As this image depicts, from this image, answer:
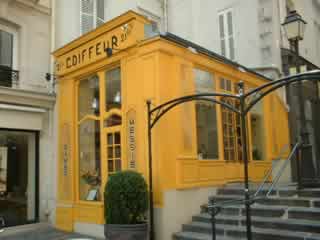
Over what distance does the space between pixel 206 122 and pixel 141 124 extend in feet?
5.90

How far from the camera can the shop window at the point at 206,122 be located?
26.1 ft

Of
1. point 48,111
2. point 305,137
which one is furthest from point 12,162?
point 305,137

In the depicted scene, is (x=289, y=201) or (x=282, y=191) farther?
(x=282, y=191)

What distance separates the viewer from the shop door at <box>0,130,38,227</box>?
8719 mm

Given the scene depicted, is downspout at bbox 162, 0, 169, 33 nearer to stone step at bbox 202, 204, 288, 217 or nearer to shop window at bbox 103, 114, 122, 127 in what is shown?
shop window at bbox 103, 114, 122, 127

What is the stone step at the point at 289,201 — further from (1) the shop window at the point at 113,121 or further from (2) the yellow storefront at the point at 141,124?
(1) the shop window at the point at 113,121

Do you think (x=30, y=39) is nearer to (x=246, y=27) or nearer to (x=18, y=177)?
(x=18, y=177)

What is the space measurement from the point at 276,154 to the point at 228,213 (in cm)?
395

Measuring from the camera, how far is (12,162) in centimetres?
895

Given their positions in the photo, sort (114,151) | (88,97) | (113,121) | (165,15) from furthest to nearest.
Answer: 1. (165,15)
2. (88,97)
3. (113,121)
4. (114,151)

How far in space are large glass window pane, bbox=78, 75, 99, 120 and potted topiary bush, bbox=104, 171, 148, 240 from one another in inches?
99.3

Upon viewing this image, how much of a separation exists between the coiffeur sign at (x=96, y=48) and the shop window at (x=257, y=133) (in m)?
4.26

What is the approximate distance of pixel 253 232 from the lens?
6125 millimetres

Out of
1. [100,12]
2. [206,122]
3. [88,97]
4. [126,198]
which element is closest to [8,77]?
[88,97]
